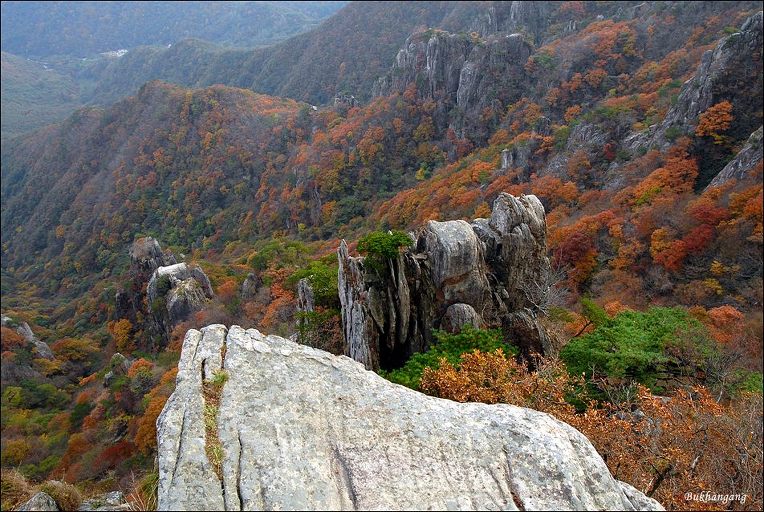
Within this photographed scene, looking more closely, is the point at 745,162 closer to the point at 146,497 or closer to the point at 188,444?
the point at 188,444

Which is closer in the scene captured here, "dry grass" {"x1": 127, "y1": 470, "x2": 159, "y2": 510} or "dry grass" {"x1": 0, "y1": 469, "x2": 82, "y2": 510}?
"dry grass" {"x1": 0, "y1": 469, "x2": 82, "y2": 510}

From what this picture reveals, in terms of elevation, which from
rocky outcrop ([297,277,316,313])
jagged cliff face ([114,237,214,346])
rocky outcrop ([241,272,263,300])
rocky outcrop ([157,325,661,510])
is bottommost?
jagged cliff face ([114,237,214,346])

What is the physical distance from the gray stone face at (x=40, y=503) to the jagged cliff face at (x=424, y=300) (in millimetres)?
12110

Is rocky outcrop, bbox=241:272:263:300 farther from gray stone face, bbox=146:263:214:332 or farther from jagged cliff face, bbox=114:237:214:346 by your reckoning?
jagged cliff face, bbox=114:237:214:346

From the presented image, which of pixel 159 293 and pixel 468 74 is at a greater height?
pixel 468 74

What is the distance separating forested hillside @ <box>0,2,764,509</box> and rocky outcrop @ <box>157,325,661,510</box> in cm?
119

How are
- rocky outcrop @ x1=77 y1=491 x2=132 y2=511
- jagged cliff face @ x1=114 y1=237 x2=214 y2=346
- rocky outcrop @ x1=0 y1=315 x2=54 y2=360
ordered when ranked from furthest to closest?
rocky outcrop @ x1=0 y1=315 x2=54 y2=360
jagged cliff face @ x1=114 y1=237 x2=214 y2=346
rocky outcrop @ x1=77 y1=491 x2=132 y2=511

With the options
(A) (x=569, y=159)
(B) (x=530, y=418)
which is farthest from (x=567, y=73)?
(B) (x=530, y=418)

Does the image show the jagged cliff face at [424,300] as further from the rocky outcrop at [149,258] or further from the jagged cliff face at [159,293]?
the rocky outcrop at [149,258]

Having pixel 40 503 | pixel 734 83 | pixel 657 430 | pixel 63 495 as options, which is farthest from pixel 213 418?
pixel 734 83

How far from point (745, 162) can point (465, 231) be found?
22.1 m

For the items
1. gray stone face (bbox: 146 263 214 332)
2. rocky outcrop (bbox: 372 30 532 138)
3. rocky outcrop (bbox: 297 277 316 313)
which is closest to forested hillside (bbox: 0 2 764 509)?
rocky outcrop (bbox: 297 277 316 313)

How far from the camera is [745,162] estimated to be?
2778 cm

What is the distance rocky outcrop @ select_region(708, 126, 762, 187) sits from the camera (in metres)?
27.0
